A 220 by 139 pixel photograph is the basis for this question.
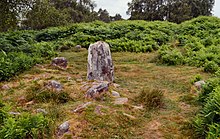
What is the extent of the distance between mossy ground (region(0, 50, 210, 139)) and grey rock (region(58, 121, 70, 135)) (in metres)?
0.09

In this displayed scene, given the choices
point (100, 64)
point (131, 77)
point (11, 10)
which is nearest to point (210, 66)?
point (131, 77)

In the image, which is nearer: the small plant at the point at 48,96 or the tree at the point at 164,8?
the small plant at the point at 48,96

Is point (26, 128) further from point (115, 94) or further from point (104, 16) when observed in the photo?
point (104, 16)

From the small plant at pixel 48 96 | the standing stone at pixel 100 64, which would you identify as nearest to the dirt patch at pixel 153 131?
the small plant at pixel 48 96

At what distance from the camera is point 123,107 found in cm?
605

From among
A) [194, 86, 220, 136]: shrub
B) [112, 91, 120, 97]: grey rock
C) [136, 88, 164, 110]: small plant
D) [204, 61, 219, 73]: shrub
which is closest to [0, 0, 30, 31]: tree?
[112, 91, 120, 97]: grey rock

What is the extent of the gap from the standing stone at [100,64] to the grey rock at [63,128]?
3.31m

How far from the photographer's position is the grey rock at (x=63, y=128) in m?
4.93

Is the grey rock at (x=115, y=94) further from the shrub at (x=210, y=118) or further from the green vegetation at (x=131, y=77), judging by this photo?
the shrub at (x=210, y=118)

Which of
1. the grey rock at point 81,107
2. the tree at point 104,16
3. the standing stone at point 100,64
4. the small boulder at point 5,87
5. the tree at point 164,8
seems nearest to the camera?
the grey rock at point 81,107

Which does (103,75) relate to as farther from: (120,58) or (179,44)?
(179,44)

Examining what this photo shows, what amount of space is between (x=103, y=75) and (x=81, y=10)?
27.8 meters

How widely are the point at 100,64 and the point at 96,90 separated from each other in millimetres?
2015

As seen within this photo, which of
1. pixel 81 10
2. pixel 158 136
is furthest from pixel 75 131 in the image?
pixel 81 10
